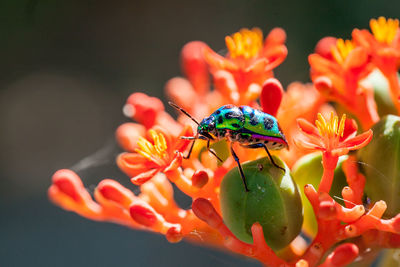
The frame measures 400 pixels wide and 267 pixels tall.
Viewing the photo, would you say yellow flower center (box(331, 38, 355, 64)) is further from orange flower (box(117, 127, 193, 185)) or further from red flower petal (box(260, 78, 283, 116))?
orange flower (box(117, 127, 193, 185))

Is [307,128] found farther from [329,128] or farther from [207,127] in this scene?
[207,127]

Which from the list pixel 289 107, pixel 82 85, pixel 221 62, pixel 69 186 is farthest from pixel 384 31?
pixel 82 85

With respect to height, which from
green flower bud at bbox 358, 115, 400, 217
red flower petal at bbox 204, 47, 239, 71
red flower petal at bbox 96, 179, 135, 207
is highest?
red flower petal at bbox 204, 47, 239, 71

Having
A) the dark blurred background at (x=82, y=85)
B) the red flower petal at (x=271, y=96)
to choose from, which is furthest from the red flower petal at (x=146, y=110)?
the dark blurred background at (x=82, y=85)

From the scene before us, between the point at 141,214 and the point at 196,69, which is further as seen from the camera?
the point at 196,69

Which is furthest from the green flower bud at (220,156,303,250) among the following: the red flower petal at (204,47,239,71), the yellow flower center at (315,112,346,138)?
the red flower petal at (204,47,239,71)

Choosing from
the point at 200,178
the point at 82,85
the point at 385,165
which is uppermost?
the point at 82,85

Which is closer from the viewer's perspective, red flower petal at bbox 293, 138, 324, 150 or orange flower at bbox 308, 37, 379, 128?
red flower petal at bbox 293, 138, 324, 150

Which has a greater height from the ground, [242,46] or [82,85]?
[82,85]
